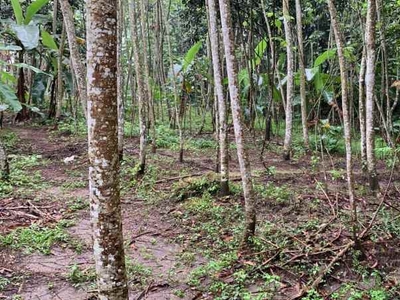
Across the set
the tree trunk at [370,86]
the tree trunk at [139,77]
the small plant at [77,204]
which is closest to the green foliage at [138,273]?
the small plant at [77,204]

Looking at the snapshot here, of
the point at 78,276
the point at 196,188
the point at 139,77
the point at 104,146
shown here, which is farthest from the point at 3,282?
the point at 139,77

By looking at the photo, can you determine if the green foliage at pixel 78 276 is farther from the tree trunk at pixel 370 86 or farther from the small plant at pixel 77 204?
the tree trunk at pixel 370 86

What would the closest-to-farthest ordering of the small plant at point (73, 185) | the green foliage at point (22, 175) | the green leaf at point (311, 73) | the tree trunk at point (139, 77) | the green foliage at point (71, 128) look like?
1. the green foliage at point (22, 175)
2. the small plant at point (73, 185)
3. the tree trunk at point (139, 77)
4. the green leaf at point (311, 73)
5. the green foliage at point (71, 128)

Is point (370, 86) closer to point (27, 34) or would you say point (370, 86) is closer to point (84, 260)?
point (84, 260)

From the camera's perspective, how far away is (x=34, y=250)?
173 inches

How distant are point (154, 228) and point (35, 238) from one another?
1.35 metres

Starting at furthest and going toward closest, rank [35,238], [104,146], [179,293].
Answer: [35,238] → [179,293] → [104,146]

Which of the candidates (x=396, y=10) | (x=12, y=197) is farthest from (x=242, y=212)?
(x=396, y=10)

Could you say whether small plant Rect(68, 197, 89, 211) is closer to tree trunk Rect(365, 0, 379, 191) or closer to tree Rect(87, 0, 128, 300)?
tree Rect(87, 0, 128, 300)

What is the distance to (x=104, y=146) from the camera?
2.35 metres

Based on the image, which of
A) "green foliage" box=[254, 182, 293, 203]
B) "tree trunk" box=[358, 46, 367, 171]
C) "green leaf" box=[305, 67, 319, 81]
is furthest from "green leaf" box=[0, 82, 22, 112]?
"green leaf" box=[305, 67, 319, 81]

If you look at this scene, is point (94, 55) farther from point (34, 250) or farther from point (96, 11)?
point (34, 250)

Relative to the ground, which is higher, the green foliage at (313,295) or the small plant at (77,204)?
the small plant at (77,204)

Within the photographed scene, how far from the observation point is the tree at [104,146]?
7.48 feet
